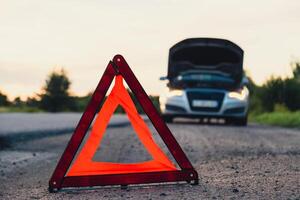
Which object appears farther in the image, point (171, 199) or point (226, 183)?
point (226, 183)

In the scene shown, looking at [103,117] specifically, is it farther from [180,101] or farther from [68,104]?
[68,104]

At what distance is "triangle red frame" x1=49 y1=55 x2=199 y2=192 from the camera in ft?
14.9

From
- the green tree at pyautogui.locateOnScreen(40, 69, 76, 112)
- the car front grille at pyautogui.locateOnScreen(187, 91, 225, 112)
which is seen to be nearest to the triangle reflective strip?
the car front grille at pyautogui.locateOnScreen(187, 91, 225, 112)

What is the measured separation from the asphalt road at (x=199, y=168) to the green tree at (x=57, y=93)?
69828 millimetres

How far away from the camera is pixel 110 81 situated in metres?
4.58

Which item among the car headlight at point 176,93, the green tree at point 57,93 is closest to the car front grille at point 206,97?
the car headlight at point 176,93

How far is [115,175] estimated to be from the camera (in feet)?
15.0

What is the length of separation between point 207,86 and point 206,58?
1269mm

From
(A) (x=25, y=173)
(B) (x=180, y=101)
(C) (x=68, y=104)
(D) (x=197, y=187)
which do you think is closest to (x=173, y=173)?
(D) (x=197, y=187)

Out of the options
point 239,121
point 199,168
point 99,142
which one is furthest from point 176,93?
point 99,142

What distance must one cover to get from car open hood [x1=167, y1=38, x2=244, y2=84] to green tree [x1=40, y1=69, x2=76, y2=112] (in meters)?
63.4

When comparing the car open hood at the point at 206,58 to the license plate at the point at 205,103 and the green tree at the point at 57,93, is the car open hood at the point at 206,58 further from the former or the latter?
the green tree at the point at 57,93

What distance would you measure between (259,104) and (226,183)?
31.7 metres

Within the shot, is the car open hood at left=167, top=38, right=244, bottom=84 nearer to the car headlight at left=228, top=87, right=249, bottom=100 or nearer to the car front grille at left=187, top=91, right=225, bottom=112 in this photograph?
the car headlight at left=228, top=87, right=249, bottom=100
